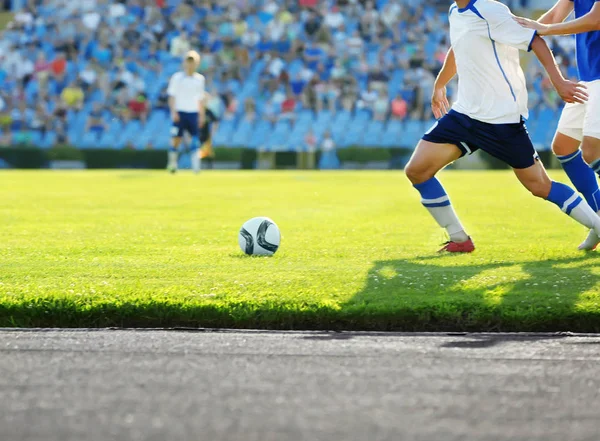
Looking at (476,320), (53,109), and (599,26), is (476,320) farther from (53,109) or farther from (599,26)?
(53,109)

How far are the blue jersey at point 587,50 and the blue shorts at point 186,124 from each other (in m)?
14.3

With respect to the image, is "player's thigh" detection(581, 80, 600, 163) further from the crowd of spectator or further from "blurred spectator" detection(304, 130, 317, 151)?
the crowd of spectator

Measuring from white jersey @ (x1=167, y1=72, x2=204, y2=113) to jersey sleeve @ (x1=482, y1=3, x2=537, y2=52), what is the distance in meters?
14.3

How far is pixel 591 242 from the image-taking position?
23.1ft

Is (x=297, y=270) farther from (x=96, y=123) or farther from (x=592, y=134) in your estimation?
(x=96, y=123)

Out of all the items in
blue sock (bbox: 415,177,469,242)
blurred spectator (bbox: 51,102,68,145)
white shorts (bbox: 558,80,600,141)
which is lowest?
blurred spectator (bbox: 51,102,68,145)

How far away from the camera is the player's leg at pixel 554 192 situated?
6625mm

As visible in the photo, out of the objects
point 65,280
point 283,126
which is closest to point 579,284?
point 65,280

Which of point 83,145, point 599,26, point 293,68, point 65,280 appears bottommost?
point 83,145

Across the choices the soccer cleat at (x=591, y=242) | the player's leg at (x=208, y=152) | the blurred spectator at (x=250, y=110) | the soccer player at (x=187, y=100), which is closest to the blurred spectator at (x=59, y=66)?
the blurred spectator at (x=250, y=110)

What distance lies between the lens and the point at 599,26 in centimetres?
646

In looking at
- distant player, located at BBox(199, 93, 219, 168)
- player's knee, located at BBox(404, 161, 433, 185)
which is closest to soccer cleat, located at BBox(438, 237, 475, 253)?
player's knee, located at BBox(404, 161, 433, 185)

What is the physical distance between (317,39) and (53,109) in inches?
304

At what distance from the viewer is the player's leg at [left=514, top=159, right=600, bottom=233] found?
6.62 meters
